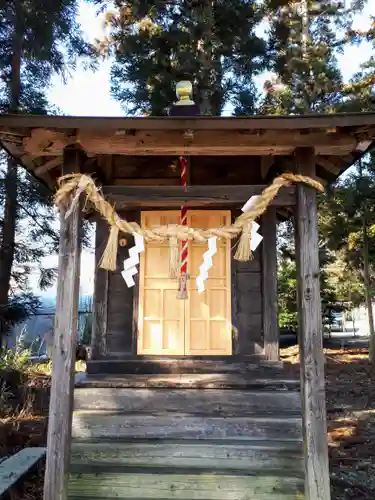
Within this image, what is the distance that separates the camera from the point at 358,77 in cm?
1184

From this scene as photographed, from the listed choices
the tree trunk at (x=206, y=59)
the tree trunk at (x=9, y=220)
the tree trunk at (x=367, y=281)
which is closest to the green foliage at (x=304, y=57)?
the tree trunk at (x=206, y=59)

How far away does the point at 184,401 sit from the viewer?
4.53 m

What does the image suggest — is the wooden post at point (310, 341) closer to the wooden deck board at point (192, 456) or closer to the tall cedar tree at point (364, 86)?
the wooden deck board at point (192, 456)

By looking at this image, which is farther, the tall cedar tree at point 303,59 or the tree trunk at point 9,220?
the tall cedar tree at point 303,59

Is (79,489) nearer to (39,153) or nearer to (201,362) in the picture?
(201,362)

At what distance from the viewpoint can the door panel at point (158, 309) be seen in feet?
15.9

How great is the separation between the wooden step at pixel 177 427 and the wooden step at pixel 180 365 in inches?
18.6

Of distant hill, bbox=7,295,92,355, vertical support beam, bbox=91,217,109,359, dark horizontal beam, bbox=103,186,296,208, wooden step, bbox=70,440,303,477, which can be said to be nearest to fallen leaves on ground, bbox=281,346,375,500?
wooden step, bbox=70,440,303,477

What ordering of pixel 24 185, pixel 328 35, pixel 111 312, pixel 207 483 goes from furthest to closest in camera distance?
pixel 328 35 < pixel 24 185 < pixel 111 312 < pixel 207 483

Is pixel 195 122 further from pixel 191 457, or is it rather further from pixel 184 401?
pixel 191 457

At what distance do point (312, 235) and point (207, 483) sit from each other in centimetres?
237

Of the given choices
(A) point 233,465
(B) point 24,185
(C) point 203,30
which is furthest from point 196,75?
(A) point 233,465

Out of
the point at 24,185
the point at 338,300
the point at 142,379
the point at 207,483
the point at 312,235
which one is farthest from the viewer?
the point at 338,300

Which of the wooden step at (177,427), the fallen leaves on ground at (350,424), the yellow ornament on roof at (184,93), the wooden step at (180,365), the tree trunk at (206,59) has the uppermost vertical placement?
the tree trunk at (206,59)
